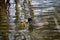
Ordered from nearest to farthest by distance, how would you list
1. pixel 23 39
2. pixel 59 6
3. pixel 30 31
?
pixel 23 39, pixel 30 31, pixel 59 6

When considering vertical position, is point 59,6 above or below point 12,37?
above

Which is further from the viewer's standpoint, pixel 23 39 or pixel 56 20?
pixel 56 20

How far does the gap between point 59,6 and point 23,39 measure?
1.14m

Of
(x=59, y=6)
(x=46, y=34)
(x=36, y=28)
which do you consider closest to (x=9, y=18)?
(x=36, y=28)

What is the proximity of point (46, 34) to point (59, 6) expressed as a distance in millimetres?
900

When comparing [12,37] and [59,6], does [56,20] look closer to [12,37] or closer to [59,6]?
[59,6]

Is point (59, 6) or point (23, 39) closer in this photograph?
point (23, 39)

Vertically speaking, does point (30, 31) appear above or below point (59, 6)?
below

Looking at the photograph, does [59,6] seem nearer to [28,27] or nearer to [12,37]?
[28,27]

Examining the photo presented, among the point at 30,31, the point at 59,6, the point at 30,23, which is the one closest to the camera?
the point at 30,31

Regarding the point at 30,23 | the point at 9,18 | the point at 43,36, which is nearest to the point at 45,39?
the point at 43,36

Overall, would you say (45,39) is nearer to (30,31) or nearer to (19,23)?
(30,31)

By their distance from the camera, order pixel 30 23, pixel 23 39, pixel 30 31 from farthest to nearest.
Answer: pixel 30 23 < pixel 30 31 < pixel 23 39

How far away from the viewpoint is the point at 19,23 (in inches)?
103
